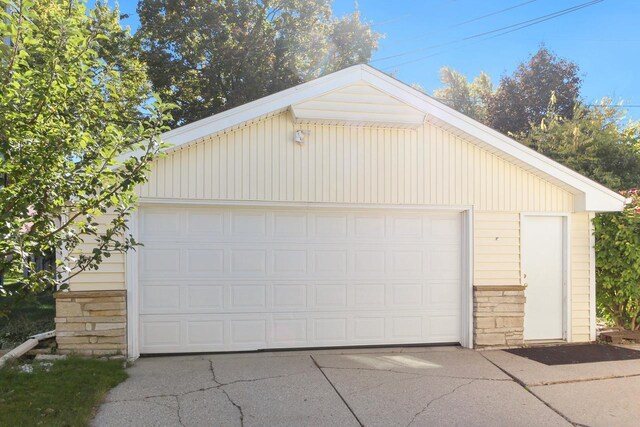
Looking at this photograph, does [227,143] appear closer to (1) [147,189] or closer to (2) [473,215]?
(1) [147,189]

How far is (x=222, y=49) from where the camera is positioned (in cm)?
1717

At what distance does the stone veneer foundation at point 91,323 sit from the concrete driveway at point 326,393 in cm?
47

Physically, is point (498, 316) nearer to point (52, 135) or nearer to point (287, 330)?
point (287, 330)

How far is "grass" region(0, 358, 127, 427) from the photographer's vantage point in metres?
3.88

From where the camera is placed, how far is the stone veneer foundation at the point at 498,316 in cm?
667

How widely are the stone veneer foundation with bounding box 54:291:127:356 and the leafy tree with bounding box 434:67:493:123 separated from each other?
20638 mm

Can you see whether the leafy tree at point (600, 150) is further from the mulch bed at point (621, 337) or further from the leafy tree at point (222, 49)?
the leafy tree at point (222, 49)

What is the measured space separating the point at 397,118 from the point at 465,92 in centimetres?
2061

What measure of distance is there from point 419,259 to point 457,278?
2.24 ft

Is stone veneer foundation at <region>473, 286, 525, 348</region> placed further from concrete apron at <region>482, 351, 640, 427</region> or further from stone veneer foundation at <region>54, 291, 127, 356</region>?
stone veneer foundation at <region>54, 291, 127, 356</region>

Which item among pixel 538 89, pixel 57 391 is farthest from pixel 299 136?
pixel 538 89

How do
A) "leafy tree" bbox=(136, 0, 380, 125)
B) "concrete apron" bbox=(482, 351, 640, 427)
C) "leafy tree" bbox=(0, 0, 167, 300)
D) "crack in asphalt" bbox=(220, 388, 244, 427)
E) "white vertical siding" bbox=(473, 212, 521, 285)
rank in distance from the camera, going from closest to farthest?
"leafy tree" bbox=(0, 0, 167, 300) → "crack in asphalt" bbox=(220, 388, 244, 427) → "concrete apron" bbox=(482, 351, 640, 427) → "white vertical siding" bbox=(473, 212, 521, 285) → "leafy tree" bbox=(136, 0, 380, 125)

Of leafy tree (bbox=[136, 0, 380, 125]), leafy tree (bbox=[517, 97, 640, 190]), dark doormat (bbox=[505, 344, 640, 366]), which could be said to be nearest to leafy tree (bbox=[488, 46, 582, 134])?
leafy tree (bbox=[517, 97, 640, 190])

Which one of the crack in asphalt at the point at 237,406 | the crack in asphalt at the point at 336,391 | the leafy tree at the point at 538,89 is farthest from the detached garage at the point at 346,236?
the leafy tree at the point at 538,89
